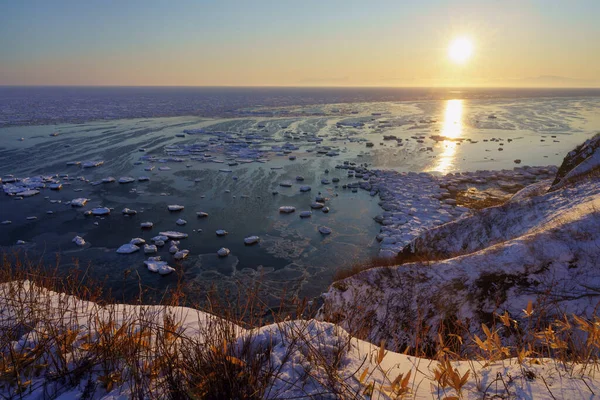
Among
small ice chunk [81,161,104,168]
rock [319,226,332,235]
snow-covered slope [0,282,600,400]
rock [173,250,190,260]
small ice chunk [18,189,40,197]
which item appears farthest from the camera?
small ice chunk [81,161,104,168]

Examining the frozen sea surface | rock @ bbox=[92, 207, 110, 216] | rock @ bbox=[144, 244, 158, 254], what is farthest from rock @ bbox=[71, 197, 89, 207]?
rock @ bbox=[144, 244, 158, 254]

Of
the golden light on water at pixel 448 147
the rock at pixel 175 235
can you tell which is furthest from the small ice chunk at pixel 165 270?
the golden light on water at pixel 448 147

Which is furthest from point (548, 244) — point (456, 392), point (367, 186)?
point (367, 186)

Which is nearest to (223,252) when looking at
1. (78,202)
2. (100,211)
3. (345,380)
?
(100,211)

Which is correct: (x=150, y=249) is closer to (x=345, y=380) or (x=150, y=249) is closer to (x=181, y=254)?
(x=181, y=254)

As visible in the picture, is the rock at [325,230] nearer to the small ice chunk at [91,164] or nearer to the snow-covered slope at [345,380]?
the snow-covered slope at [345,380]

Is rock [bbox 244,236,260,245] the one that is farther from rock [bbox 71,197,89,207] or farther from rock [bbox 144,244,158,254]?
rock [bbox 71,197,89,207]
